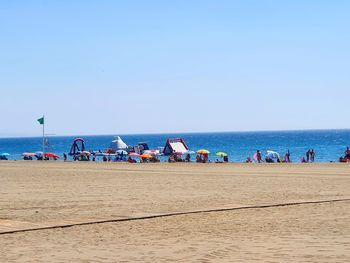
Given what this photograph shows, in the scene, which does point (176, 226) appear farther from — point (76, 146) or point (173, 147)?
point (76, 146)

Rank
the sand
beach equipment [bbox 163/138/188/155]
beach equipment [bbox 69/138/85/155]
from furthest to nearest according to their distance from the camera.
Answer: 1. beach equipment [bbox 69/138/85/155]
2. beach equipment [bbox 163/138/188/155]
3. the sand

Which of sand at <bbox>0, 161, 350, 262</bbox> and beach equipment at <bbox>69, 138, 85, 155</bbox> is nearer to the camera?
sand at <bbox>0, 161, 350, 262</bbox>

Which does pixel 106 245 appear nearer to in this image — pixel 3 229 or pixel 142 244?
pixel 142 244

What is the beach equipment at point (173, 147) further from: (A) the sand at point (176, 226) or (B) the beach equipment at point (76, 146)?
(A) the sand at point (176, 226)

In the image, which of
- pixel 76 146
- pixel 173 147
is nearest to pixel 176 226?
pixel 173 147

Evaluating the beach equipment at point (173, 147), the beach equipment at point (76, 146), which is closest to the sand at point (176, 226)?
the beach equipment at point (173, 147)

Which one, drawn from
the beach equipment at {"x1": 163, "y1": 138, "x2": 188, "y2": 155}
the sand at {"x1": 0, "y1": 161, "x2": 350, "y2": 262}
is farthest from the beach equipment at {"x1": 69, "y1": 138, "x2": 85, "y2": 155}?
the sand at {"x1": 0, "y1": 161, "x2": 350, "y2": 262}

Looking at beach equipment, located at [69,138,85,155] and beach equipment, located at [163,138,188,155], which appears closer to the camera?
beach equipment, located at [163,138,188,155]

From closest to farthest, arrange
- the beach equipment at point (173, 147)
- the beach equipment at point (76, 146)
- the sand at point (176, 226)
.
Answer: the sand at point (176, 226) → the beach equipment at point (173, 147) → the beach equipment at point (76, 146)

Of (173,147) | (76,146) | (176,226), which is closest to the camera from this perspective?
(176,226)

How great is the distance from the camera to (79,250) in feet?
29.6

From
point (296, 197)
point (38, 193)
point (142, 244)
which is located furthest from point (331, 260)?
point (38, 193)

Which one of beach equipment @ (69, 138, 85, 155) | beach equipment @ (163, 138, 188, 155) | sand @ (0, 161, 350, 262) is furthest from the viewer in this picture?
beach equipment @ (69, 138, 85, 155)

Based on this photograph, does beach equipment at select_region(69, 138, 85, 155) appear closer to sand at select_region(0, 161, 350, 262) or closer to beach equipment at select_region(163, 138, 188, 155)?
beach equipment at select_region(163, 138, 188, 155)
